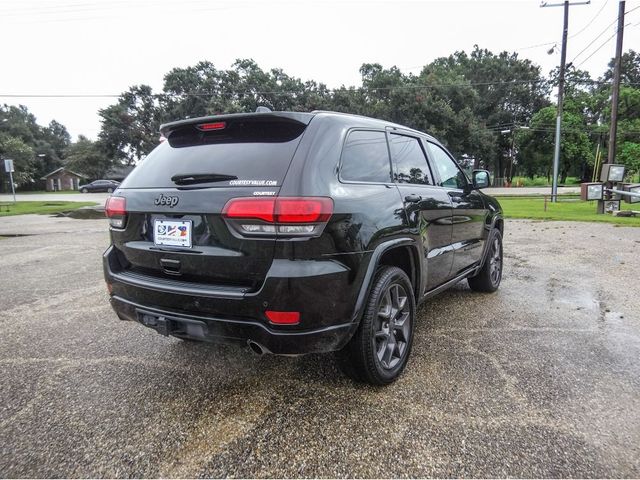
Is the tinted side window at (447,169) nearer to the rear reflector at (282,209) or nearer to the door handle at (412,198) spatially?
the door handle at (412,198)

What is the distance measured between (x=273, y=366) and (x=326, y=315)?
1.04 m

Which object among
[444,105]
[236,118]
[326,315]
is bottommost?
[326,315]

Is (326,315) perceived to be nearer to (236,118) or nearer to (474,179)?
(236,118)

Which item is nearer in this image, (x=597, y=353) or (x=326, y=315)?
(x=326, y=315)

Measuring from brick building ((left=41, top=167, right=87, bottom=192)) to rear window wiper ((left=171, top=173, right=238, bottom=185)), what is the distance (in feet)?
241

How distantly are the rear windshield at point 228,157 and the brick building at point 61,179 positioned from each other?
7326 centimetres

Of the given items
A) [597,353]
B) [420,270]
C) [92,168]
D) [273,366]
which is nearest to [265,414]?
[273,366]

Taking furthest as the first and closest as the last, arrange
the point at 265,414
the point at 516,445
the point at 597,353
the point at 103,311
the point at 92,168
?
the point at 92,168
the point at 103,311
the point at 597,353
the point at 265,414
the point at 516,445

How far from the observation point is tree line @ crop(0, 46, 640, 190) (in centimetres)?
3841

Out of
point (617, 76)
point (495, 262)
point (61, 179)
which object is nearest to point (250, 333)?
point (495, 262)

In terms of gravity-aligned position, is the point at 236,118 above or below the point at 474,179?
above

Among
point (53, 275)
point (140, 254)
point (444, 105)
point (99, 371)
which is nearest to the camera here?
point (140, 254)

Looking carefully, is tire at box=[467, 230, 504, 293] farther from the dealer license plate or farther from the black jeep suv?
the dealer license plate

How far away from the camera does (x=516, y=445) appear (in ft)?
6.90
